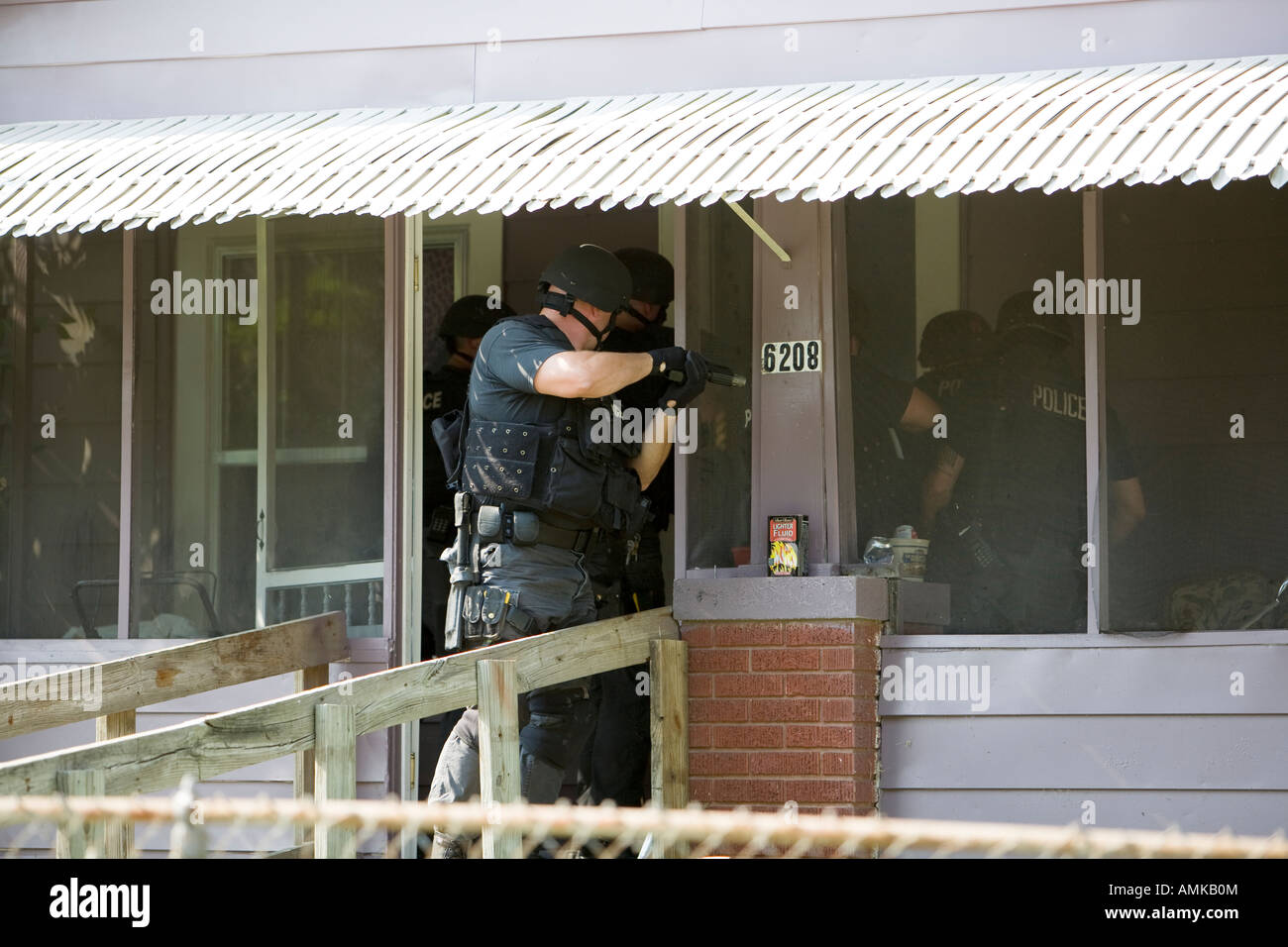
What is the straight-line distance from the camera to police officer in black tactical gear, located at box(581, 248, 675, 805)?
255 inches

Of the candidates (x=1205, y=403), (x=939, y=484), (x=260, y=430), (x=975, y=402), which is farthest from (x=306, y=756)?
(x=1205, y=403)

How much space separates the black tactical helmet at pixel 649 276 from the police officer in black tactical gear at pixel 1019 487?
1368 mm

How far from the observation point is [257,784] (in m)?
6.72

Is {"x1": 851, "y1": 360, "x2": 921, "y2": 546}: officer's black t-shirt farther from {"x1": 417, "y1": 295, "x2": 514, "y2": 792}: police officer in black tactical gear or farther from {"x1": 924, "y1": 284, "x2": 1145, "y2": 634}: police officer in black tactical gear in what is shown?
{"x1": 417, "y1": 295, "x2": 514, "y2": 792}: police officer in black tactical gear

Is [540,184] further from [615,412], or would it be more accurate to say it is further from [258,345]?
[258,345]

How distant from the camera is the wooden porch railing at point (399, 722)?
13.0 feet

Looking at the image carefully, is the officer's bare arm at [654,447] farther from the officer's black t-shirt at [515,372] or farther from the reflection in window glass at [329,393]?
the reflection in window glass at [329,393]

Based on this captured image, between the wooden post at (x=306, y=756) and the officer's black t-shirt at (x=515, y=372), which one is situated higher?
the officer's black t-shirt at (x=515, y=372)

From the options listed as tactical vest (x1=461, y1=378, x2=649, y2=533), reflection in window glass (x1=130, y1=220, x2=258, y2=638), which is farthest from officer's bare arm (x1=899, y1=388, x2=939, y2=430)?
reflection in window glass (x1=130, y1=220, x2=258, y2=638)

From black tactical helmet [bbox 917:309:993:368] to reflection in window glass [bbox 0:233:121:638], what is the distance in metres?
3.45

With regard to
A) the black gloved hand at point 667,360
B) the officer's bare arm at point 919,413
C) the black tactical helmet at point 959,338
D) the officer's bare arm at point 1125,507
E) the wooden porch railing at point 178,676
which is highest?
the black tactical helmet at point 959,338

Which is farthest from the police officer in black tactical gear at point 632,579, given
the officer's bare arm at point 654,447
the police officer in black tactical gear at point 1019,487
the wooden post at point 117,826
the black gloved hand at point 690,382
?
the wooden post at point 117,826
